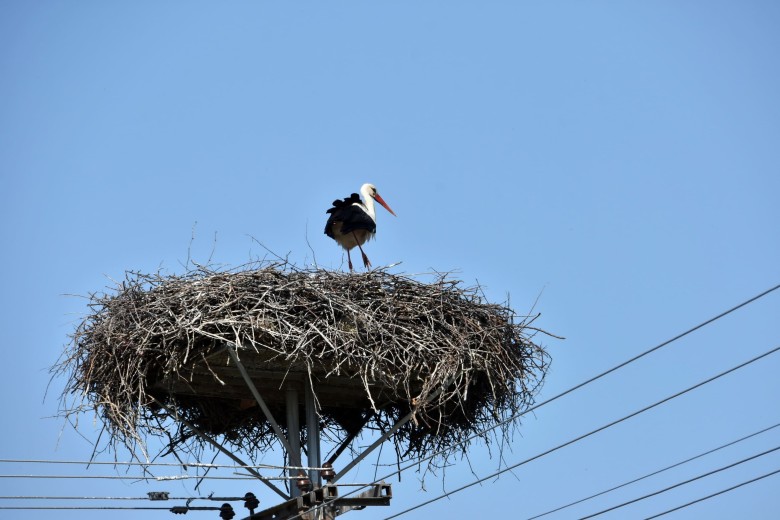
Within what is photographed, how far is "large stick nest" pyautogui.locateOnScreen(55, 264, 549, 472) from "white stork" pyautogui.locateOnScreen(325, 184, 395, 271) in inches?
94.1

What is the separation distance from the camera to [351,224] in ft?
44.4

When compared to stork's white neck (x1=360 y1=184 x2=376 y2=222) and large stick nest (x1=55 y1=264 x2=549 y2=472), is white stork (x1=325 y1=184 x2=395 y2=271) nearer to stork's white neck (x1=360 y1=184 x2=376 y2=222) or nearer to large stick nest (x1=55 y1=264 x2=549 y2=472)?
stork's white neck (x1=360 y1=184 x2=376 y2=222)

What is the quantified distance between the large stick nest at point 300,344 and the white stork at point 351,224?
94.1 inches

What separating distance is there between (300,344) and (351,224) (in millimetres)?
3706

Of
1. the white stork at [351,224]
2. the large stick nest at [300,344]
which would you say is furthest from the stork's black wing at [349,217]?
the large stick nest at [300,344]

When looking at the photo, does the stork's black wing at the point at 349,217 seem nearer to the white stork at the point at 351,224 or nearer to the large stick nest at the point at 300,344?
the white stork at the point at 351,224

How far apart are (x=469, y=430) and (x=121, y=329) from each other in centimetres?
325

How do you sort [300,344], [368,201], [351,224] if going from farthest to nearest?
[368,201] < [351,224] < [300,344]

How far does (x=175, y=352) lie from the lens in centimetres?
1014

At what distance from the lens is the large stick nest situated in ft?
33.2

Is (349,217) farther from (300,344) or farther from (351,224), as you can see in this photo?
(300,344)

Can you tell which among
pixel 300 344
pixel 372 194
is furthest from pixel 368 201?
pixel 300 344

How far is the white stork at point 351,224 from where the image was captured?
13555mm

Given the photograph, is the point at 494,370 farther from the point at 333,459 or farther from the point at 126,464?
the point at 126,464
